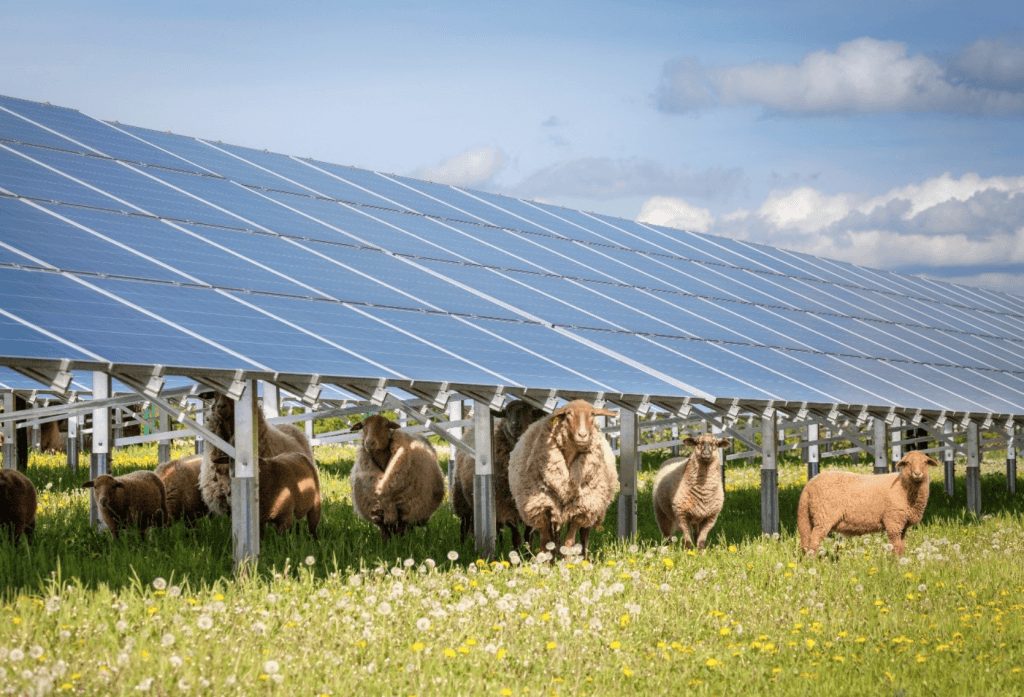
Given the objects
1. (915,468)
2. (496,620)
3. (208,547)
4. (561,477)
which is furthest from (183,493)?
(915,468)

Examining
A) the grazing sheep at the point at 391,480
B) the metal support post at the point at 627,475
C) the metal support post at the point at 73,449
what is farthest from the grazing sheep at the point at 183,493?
the metal support post at the point at 73,449

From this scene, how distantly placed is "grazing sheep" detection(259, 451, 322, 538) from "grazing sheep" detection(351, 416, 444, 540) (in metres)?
0.71

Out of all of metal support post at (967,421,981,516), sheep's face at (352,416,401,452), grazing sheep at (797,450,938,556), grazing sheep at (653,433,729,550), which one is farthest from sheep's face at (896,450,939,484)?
metal support post at (967,421,981,516)

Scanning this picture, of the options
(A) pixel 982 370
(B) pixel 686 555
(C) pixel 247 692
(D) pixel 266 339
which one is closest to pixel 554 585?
(B) pixel 686 555

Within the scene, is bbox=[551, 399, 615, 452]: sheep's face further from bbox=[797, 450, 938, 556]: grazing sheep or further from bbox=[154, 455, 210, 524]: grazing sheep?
bbox=[154, 455, 210, 524]: grazing sheep

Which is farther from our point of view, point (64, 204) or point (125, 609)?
point (64, 204)

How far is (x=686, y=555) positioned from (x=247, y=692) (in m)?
7.53

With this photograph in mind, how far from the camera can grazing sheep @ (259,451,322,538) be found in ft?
47.0

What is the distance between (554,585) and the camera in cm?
1204

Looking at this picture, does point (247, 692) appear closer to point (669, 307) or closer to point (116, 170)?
point (116, 170)

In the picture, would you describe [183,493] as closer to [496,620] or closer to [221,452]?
[221,452]

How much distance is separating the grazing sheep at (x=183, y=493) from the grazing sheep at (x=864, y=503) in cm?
760

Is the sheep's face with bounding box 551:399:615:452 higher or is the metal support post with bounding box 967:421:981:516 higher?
the sheep's face with bounding box 551:399:615:452

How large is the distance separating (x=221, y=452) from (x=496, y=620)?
5.46 metres
